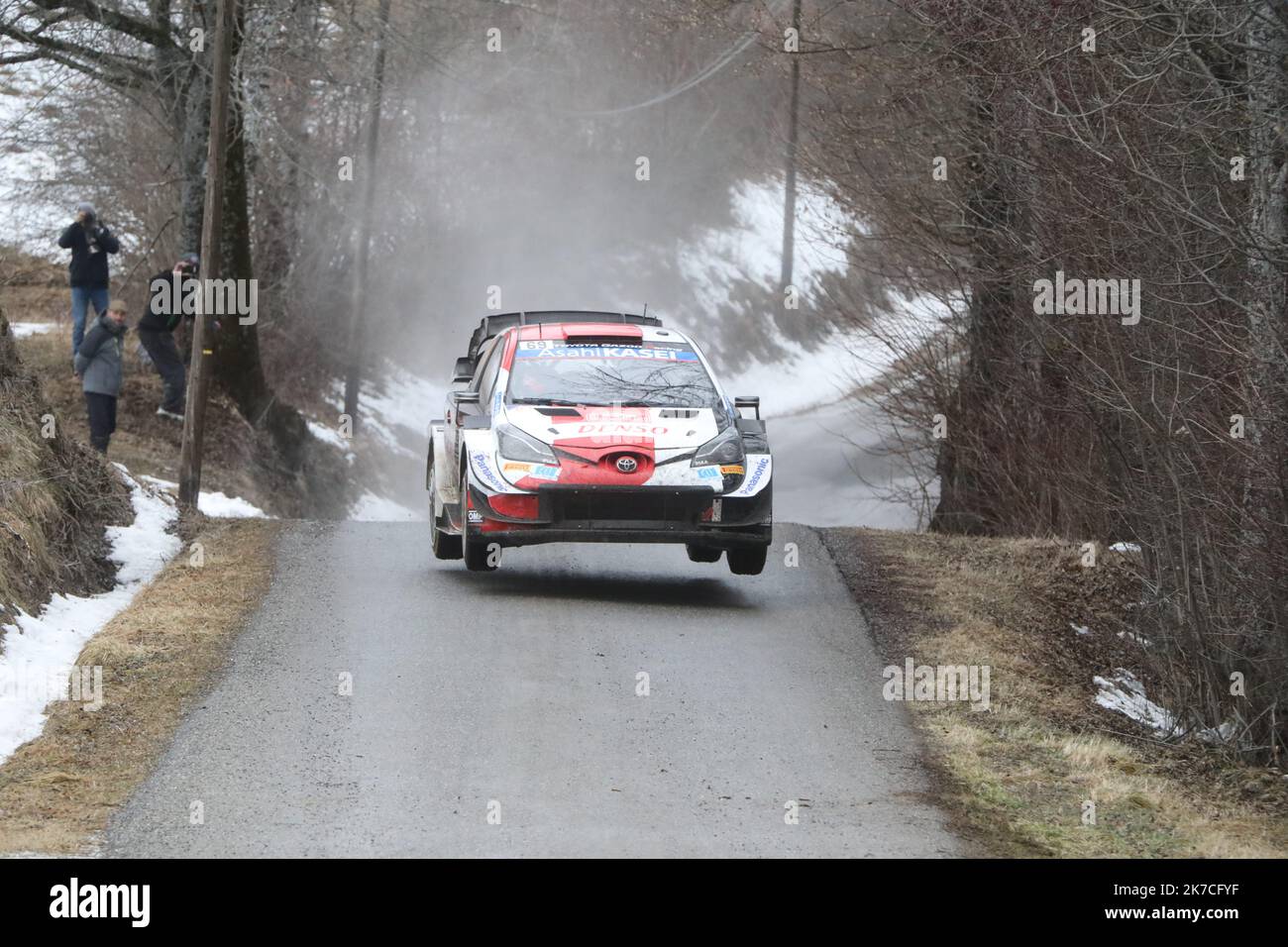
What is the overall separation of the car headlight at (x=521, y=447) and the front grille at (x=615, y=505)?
26cm

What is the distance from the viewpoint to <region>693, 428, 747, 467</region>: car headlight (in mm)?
12055

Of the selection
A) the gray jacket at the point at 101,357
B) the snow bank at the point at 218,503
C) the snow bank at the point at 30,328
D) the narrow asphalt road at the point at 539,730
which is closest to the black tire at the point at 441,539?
the narrow asphalt road at the point at 539,730

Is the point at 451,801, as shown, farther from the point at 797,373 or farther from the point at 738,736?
the point at 797,373

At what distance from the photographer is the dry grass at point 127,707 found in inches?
293

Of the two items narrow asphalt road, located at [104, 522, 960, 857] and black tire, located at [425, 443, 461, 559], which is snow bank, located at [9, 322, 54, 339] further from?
narrow asphalt road, located at [104, 522, 960, 857]

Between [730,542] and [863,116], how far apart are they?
26.7 feet

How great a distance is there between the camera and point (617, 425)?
12.1 m

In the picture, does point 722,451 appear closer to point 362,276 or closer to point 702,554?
point 702,554

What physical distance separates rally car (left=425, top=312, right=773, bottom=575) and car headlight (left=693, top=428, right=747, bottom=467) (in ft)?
0.04

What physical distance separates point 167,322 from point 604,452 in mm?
9433

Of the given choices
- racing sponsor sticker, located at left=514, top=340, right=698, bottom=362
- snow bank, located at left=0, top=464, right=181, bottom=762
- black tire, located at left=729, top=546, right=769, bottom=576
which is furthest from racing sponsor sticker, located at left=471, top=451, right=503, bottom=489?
snow bank, located at left=0, top=464, right=181, bottom=762

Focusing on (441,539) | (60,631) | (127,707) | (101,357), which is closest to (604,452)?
(441,539)

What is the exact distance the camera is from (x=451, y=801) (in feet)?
25.2

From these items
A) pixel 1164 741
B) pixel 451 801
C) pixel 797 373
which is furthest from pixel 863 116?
pixel 797 373
